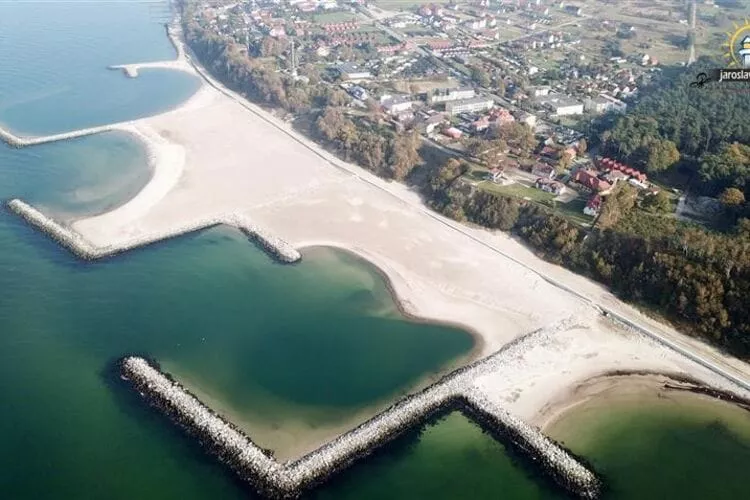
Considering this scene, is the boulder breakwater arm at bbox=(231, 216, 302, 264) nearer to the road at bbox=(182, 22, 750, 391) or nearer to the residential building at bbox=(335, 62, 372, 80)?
the road at bbox=(182, 22, 750, 391)

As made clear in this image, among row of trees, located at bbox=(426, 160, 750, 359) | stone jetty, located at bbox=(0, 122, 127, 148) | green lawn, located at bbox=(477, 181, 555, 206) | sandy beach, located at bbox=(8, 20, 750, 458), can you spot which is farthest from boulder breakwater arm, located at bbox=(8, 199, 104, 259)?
green lawn, located at bbox=(477, 181, 555, 206)

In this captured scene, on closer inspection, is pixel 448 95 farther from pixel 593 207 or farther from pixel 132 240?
pixel 132 240

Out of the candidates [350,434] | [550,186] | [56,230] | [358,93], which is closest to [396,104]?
[358,93]

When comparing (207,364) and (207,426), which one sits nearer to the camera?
(207,426)

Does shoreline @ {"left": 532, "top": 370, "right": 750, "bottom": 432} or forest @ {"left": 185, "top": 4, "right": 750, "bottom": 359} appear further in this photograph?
forest @ {"left": 185, "top": 4, "right": 750, "bottom": 359}

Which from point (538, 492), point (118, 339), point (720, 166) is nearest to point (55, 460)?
point (118, 339)

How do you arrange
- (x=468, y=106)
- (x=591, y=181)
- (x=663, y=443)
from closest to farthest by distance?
(x=663, y=443) < (x=591, y=181) < (x=468, y=106)

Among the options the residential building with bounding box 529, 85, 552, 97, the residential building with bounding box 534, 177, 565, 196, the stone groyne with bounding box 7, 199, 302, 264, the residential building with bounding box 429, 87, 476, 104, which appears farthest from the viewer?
the residential building with bounding box 529, 85, 552, 97
